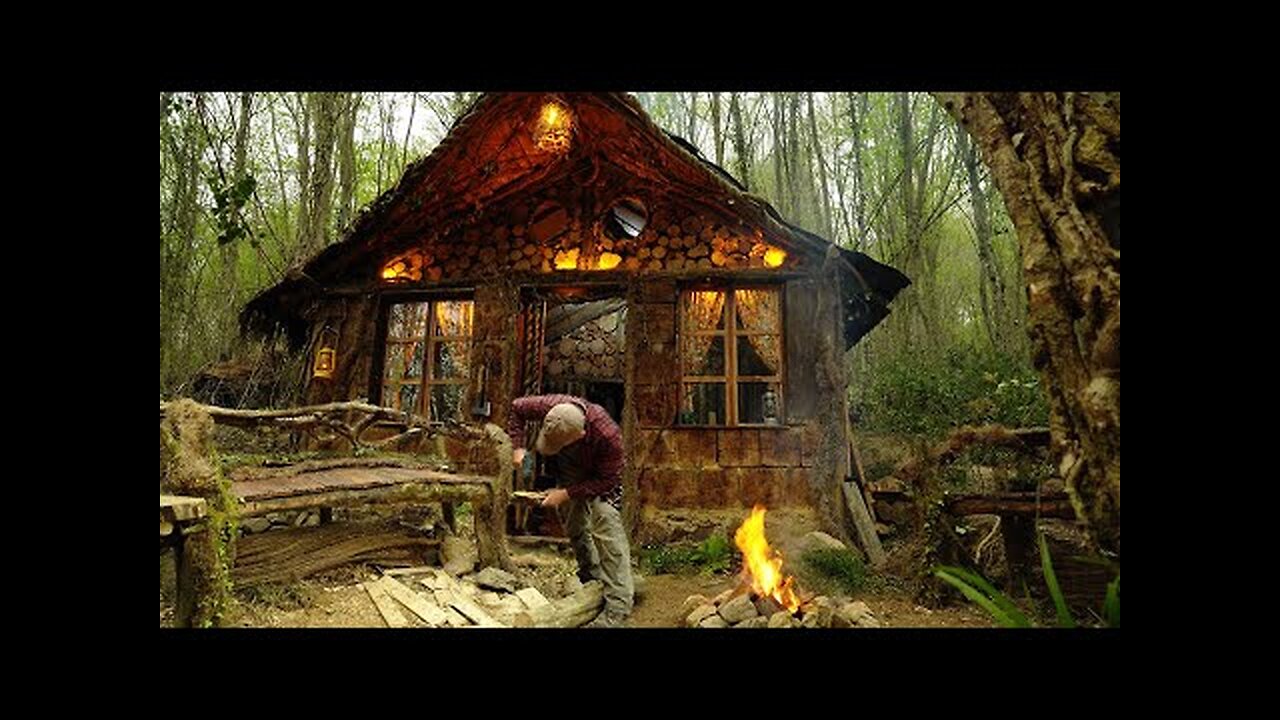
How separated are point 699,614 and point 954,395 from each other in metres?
8.54

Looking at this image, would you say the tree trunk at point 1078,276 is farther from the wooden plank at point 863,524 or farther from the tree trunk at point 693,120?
the tree trunk at point 693,120

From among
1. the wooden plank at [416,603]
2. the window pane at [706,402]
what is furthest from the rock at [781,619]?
the window pane at [706,402]

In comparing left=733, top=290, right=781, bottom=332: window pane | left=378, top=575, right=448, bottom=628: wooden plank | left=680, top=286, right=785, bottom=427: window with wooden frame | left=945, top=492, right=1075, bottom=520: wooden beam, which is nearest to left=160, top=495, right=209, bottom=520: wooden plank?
left=378, top=575, right=448, bottom=628: wooden plank

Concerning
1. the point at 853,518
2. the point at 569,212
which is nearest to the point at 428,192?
the point at 569,212

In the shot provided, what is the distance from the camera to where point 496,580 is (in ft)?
16.3

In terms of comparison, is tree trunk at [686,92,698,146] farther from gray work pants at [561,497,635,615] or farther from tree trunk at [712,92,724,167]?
gray work pants at [561,497,635,615]

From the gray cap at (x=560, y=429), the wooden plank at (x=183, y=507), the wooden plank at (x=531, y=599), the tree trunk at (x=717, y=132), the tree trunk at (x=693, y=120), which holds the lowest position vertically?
the wooden plank at (x=531, y=599)

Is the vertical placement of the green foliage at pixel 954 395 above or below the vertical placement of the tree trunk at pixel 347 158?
below

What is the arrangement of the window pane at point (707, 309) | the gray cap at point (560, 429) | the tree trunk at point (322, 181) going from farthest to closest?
1. the tree trunk at point (322, 181)
2. the window pane at point (707, 309)
3. the gray cap at point (560, 429)

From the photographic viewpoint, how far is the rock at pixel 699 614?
14.7ft

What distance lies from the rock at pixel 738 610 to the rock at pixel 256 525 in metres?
4.33

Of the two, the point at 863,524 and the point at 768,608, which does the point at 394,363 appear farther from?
the point at 863,524

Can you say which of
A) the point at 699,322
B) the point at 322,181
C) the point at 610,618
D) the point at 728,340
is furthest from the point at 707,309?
the point at 322,181

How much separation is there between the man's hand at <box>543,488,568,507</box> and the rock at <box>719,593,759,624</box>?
1.58 metres
